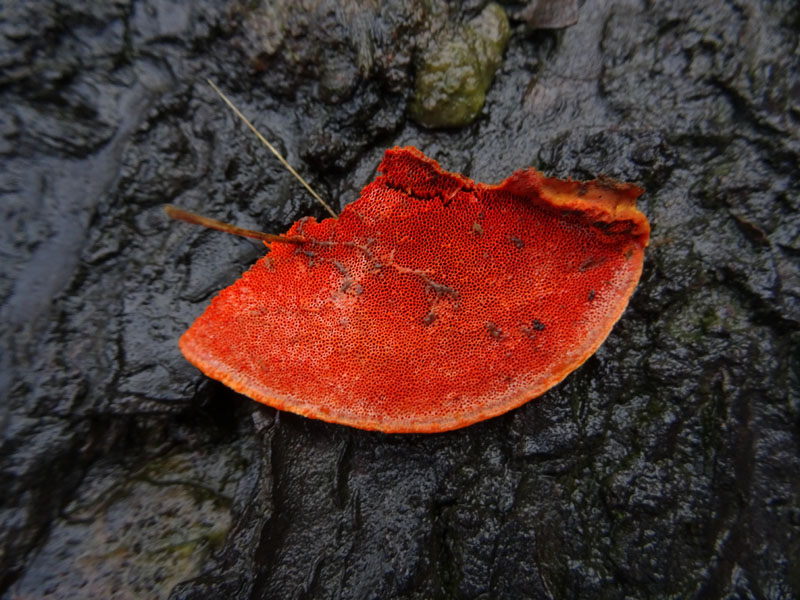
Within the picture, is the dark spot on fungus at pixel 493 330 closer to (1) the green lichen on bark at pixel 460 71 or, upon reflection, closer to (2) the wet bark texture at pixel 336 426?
(2) the wet bark texture at pixel 336 426

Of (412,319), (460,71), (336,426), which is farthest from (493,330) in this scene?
(460,71)

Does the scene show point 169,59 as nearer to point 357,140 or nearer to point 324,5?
point 324,5

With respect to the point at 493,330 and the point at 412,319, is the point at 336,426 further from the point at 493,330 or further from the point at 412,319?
the point at 493,330

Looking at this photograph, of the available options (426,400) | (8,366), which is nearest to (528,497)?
(426,400)

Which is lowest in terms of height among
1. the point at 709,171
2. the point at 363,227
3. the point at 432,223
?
the point at 363,227

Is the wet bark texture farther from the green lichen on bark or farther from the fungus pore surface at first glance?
the fungus pore surface

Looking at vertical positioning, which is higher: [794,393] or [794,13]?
[794,13]
